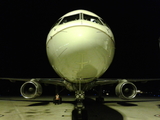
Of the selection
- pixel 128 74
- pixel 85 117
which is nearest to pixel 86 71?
pixel 85 117

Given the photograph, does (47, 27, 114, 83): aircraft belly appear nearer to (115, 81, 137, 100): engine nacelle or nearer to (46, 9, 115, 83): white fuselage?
(46, 9, 115, 83): white fuselage

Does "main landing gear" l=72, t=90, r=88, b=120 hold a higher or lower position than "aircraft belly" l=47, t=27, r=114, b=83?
lower

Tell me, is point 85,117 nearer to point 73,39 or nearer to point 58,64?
point 58,64

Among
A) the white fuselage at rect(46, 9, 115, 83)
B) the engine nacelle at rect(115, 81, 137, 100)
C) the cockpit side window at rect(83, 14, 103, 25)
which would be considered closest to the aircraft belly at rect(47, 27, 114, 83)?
the white fuselage at rect(46, 9, 115, 83)

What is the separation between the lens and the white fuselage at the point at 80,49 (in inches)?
134

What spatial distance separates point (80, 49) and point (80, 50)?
0.08 ft

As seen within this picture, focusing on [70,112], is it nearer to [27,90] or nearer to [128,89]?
[27,90]

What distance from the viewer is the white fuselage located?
3414 mm

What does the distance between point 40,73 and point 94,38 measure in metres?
29.6

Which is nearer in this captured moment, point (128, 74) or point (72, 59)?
point (72, 59)

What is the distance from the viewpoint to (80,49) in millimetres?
3373

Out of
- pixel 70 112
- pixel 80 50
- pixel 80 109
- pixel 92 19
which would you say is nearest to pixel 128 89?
pixel 70 112

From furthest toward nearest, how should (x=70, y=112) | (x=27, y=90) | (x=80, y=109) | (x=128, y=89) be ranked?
(x=27, y=90) → (x=128, y=89) → (x=70, y=112) → (x=80, y=109)

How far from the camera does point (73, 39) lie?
3.42 m
